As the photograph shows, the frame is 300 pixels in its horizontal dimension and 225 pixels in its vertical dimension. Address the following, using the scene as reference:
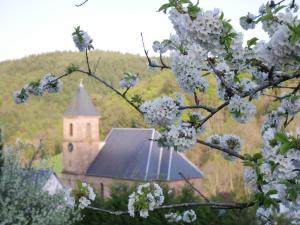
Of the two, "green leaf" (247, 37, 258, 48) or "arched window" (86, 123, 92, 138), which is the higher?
"green leaf" (247, 37, 258, 48)

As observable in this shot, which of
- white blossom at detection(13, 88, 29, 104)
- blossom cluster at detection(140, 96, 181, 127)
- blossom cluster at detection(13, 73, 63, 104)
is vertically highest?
blossom cluster at detection(13, 73, 63, 104)

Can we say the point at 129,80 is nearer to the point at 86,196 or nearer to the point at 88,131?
the point at 86,196

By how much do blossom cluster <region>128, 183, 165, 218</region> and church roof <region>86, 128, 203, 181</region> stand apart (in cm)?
2243

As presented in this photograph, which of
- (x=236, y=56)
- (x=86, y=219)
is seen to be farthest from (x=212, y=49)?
(x=86, y=219)

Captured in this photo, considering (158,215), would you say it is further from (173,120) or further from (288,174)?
(288,174)

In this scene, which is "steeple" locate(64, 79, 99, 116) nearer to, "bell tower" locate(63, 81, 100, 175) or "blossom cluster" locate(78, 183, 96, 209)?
"bell tower" locate(63, 81, 100, 175)

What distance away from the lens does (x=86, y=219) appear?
25.9 ft

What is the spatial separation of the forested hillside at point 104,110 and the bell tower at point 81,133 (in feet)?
6.75

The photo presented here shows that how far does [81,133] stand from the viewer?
111 ft

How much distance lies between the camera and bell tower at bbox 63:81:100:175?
3297 centimetres

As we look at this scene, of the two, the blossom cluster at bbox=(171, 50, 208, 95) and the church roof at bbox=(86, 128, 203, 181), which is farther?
the church roof at bbox=(86, 128, 203, 181)

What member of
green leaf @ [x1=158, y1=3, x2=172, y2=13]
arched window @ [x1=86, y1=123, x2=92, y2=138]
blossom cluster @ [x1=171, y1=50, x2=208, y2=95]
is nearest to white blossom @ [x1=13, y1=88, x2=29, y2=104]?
blossom cluster @ [x1=171, y1=50, x2=208, y2=95]

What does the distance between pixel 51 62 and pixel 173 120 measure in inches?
3139

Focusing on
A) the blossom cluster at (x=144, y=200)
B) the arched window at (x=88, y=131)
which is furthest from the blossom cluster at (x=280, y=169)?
the arched window at (x=88, y=131)
